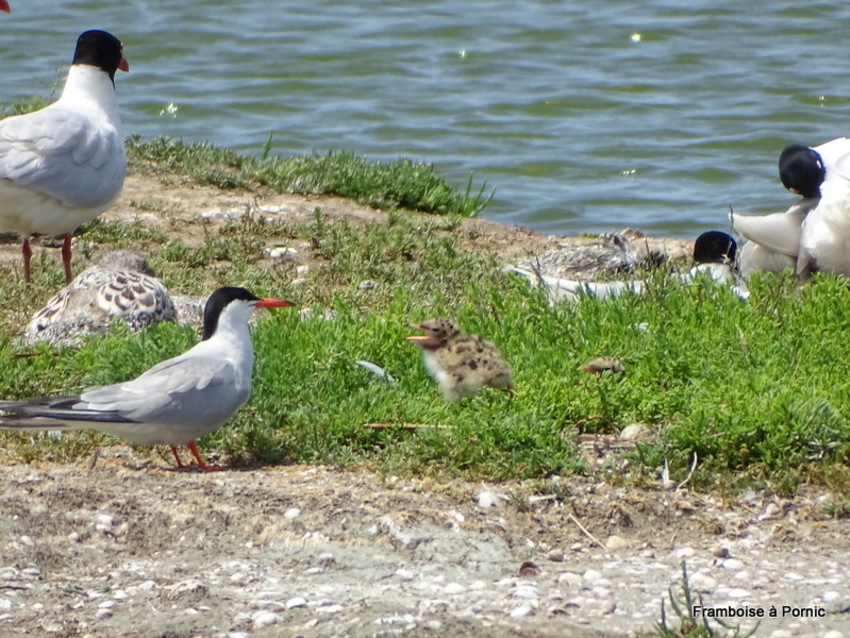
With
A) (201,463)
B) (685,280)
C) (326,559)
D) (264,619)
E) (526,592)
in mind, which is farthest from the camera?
(685,280)

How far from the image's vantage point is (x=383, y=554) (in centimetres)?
462

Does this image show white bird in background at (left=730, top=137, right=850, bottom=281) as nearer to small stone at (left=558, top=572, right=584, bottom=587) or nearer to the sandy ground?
the sandy ground

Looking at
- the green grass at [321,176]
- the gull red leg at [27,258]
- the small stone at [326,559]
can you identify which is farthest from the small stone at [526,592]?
the green grass at [321,176]

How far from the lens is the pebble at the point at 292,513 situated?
189 inches

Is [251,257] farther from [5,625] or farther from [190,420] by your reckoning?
[5,625]

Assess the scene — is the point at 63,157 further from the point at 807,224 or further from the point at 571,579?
the point at 571,579

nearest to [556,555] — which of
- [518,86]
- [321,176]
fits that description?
[321,176]

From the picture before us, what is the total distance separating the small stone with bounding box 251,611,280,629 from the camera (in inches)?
160

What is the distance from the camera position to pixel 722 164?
614 inches

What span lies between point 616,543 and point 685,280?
2.77m

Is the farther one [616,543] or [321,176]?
[321,176]

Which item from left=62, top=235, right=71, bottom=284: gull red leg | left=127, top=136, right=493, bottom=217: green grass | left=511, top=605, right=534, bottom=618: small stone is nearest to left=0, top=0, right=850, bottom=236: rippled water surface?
left=127, top=136, right=493, bottom=217: green grass

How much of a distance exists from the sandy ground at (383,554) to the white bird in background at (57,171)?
106 inches

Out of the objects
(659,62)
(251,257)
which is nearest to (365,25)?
(659,62)
